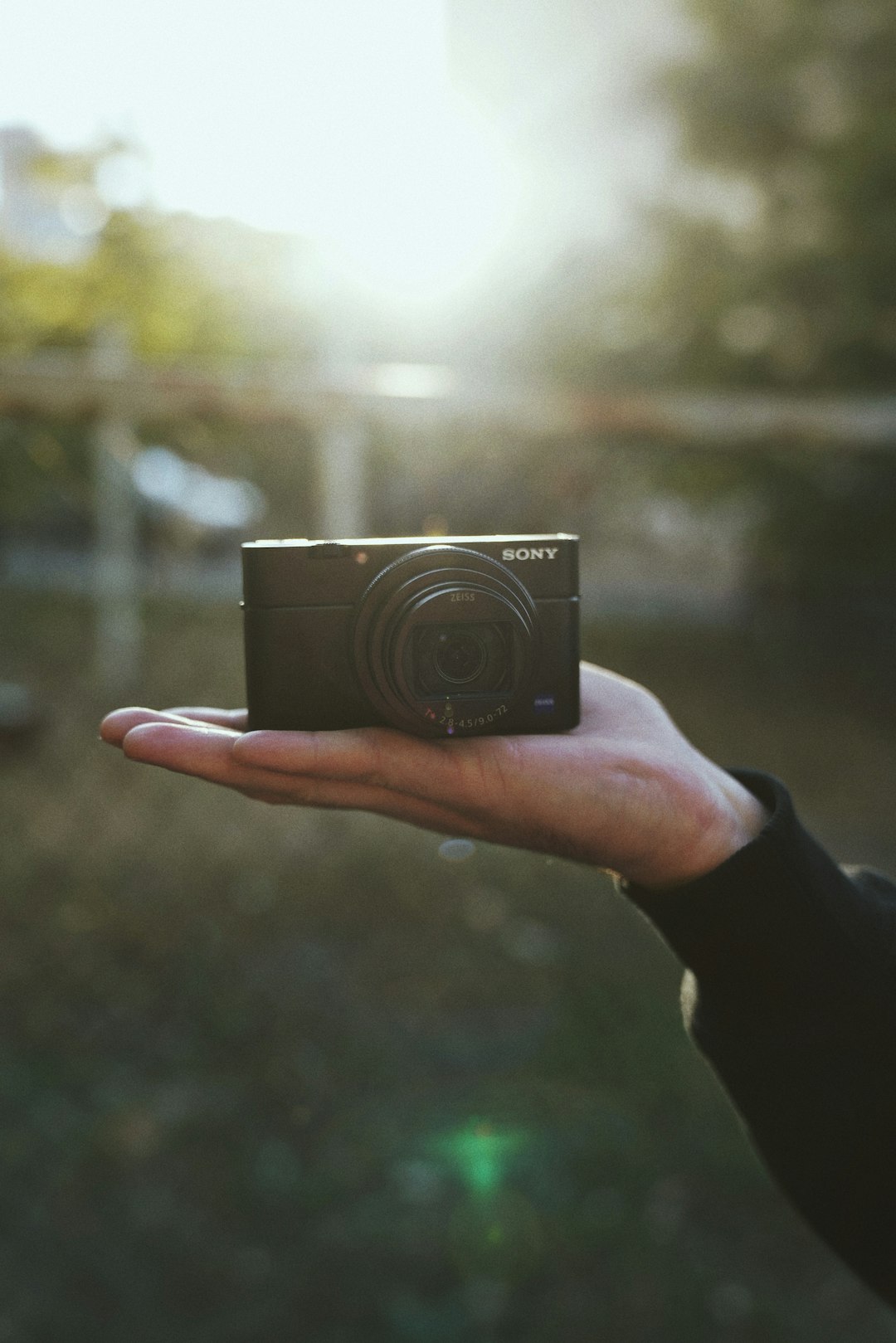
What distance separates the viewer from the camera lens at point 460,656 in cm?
124

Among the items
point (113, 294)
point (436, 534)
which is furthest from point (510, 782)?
point (113, 294)

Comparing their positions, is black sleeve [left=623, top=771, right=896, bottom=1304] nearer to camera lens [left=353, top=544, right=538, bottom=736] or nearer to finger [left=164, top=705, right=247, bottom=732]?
camera lens [left=353, top=544, right=538, bottom=736]

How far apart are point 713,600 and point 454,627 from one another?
7.42 meters

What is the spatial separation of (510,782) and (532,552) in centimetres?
34

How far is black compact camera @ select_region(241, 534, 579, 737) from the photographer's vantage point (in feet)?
4.01

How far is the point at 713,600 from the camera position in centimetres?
840

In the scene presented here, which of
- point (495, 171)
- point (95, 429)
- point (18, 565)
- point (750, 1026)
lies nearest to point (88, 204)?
point (95, 429)

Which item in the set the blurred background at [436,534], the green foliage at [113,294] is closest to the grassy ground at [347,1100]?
the blurred background at [436,534]

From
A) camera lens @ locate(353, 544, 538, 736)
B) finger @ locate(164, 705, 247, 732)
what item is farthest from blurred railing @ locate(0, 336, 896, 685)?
camera lens @ locate(353, 544, 538, 736)

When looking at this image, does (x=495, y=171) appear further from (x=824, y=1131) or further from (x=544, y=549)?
(x=824, y=1131)

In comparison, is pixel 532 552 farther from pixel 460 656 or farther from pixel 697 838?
pixel 697 838

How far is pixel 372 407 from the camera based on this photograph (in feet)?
15.4

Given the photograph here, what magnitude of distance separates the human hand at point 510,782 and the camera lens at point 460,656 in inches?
3.5

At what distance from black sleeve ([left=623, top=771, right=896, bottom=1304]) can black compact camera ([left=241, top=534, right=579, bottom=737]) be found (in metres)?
0.27
